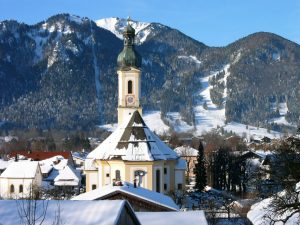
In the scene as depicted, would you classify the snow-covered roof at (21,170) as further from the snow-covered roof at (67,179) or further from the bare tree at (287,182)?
the bare tree at (287,182)

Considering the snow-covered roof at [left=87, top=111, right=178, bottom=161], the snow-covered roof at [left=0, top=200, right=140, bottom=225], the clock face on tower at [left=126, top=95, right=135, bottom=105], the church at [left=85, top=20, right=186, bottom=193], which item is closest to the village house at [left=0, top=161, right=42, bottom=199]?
the clock face on tower at [left=126, top=95, right=135, bottom=105]

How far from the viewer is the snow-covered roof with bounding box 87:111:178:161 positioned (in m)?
49.2

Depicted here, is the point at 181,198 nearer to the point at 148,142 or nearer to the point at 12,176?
the point at 148,142

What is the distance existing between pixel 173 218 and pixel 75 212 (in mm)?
6967

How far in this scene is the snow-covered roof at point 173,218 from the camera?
20.1 meters

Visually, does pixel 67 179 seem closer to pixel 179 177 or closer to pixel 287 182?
pixel 179 177

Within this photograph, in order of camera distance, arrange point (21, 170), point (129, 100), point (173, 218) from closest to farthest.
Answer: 1. point (173, 218)
2. point (129, 100)
3. point (21, 170)

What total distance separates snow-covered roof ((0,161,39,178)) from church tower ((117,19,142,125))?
15.9m

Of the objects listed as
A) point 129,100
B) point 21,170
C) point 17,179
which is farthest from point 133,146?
point 21,170

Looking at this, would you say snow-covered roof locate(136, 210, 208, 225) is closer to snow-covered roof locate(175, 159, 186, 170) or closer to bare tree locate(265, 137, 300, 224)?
bare tree locate(265, 137, 300, 224)

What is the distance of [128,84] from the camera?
5841 centimetres

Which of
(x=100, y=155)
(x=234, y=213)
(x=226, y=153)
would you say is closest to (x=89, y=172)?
(x=100, y=155)

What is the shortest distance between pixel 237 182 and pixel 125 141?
26238 millimetres

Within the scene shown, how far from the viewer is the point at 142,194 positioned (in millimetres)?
28547
